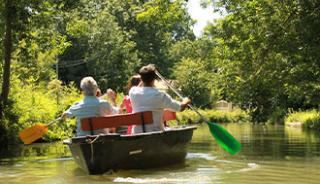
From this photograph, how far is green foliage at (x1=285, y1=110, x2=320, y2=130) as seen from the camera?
30750 millimetres

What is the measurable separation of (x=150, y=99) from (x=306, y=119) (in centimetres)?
2538

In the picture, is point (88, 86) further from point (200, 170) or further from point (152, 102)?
point (200, 170)

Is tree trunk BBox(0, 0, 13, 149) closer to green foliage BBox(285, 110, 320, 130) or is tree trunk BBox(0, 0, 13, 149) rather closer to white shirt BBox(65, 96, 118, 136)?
white shirt BBox(65, 96, 118, 136)

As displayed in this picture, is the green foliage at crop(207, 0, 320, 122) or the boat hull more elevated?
the green foliage at crop(207, 0, 320, 122)

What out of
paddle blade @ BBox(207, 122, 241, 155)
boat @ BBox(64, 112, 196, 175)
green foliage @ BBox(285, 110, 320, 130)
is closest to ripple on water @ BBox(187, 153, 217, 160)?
paddle blade @ BBox(207, 122, 241, 155)

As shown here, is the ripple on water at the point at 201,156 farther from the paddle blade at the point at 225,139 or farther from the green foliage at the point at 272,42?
the green foliage at the point at 272,42

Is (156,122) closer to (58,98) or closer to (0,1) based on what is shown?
(0,1)

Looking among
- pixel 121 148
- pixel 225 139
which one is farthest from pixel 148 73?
pixel 225 139

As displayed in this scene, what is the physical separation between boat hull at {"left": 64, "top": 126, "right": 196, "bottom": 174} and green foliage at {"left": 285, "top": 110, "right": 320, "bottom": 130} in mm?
20151

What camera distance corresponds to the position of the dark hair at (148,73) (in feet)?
33.4

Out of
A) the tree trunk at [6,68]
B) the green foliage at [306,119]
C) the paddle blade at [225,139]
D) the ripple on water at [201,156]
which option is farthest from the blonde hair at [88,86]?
the green foliage at [306,119]

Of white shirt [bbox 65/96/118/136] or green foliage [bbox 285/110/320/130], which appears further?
green foliage [bbox 285/110/320/130]

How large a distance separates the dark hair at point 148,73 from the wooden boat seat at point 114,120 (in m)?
0.56

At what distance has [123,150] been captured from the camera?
9.86 meters
